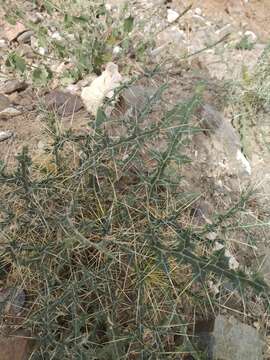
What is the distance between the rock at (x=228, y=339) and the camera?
5.12ft

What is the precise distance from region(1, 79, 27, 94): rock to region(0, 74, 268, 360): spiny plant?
0.70 m

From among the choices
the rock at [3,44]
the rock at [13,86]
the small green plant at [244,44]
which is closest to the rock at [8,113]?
the rock at [13,86]

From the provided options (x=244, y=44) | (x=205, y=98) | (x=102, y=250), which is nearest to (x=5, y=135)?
(x=102, y=250)

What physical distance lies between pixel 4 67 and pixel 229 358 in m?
1.80

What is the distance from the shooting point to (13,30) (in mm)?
2439

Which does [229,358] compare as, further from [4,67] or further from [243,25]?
[243,25]

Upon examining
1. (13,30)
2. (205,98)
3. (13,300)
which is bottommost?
(13,300)

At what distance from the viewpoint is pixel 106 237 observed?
1488 millimetres

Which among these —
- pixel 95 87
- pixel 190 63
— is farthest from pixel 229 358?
pixel 190 63

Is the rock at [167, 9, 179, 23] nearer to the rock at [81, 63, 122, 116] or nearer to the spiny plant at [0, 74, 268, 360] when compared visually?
the rock at [81, 63, 122, 116]

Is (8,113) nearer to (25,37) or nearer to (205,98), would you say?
(25,37)

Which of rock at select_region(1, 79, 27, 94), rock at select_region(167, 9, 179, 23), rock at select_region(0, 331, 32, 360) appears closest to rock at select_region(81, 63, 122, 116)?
rock at select_region(1, 79, 27, 94)

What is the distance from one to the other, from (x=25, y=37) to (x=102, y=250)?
1.58 meters

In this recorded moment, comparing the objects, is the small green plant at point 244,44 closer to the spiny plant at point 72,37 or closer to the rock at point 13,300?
the spiny plant at point 72,37
